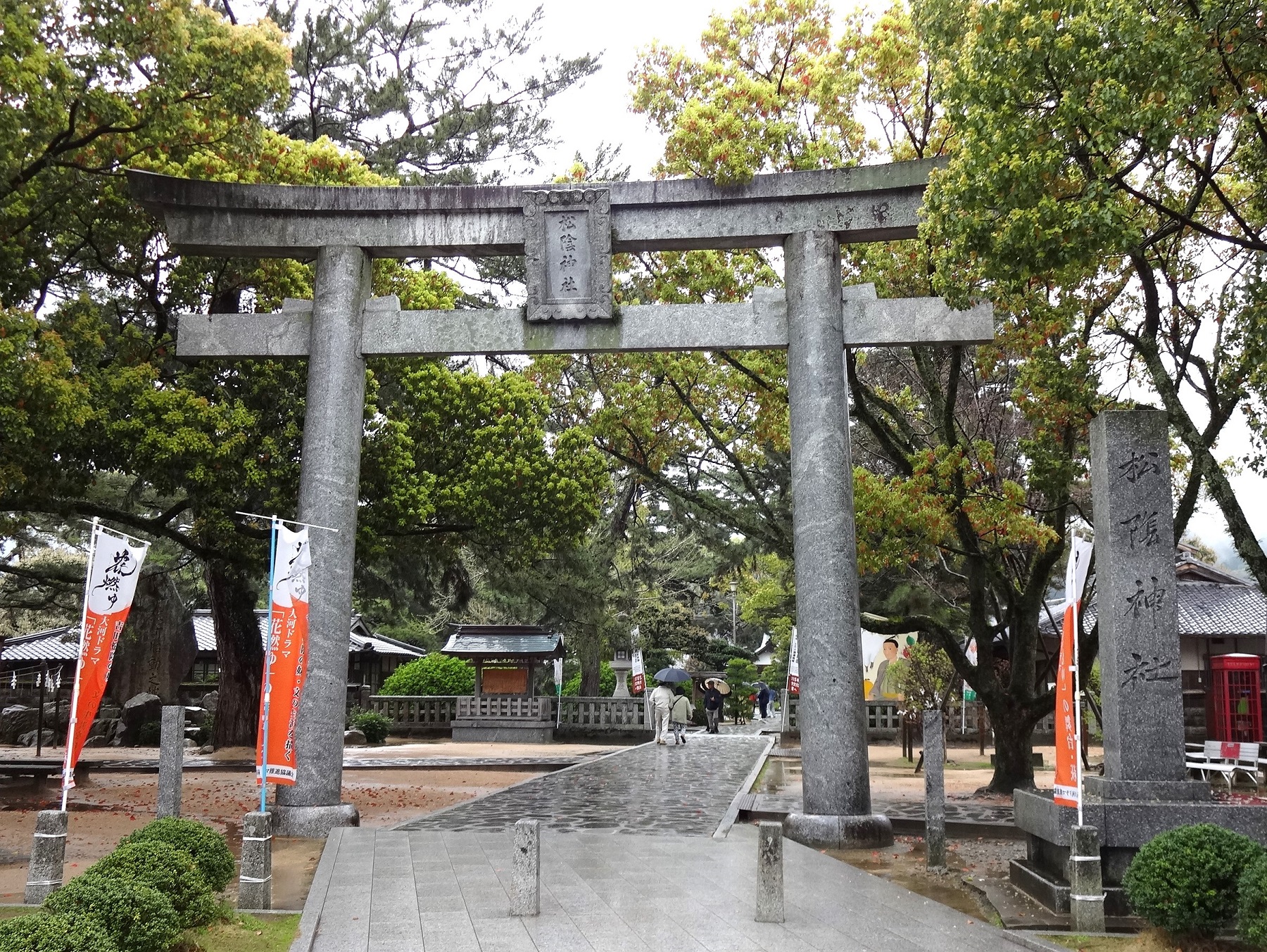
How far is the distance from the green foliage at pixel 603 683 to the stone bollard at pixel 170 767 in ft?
84.6

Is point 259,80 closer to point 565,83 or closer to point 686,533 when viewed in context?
point 565,83

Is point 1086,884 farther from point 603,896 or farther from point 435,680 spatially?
point 435,680

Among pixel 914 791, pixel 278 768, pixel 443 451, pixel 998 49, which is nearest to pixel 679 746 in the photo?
pixel 914 791

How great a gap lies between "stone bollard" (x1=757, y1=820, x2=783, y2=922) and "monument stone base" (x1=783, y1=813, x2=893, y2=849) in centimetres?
356

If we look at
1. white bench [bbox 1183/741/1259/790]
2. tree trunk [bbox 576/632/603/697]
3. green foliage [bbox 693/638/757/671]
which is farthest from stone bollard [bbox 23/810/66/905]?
green foliage [bbox 693/638/757/671]

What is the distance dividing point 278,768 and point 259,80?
7.87 m

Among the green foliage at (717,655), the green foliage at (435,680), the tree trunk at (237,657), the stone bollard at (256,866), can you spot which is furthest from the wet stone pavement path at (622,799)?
the green foliage at (717,655)

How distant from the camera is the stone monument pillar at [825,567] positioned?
428 inches

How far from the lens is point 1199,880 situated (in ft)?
20.7

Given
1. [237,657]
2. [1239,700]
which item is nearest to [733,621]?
[237,657]

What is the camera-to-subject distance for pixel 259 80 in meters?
12.5

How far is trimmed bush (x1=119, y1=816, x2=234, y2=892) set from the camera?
23.0ft

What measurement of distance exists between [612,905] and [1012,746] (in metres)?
9.28

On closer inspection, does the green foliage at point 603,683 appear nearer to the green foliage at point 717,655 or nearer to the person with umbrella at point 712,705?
the person with umbrella at point 712,705
